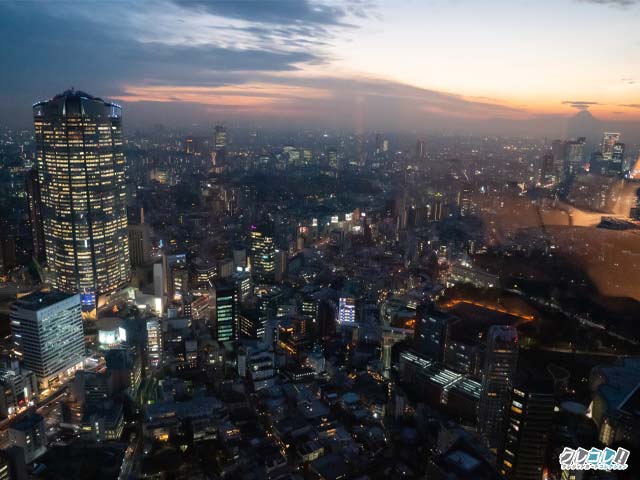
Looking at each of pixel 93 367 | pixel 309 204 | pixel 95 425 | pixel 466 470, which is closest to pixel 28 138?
pixel 93 367

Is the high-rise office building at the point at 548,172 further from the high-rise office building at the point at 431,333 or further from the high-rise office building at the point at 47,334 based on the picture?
the high-rise office building at the point at 47,334

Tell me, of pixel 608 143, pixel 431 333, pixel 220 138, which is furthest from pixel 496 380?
pixel 220 138

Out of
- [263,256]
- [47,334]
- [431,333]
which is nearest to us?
[47,334]

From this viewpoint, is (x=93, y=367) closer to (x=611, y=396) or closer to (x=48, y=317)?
(x=48, y=317)

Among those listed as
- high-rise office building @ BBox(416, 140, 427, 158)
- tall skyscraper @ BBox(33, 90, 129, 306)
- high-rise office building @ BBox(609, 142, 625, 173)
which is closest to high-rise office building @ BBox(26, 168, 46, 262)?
tall skyscraper @ BBox(33, 90, 129, 306)

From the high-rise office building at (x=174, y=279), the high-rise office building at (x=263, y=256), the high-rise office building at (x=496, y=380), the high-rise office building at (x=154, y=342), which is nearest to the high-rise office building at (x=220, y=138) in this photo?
the high-rise office building at (x=263, y=256)

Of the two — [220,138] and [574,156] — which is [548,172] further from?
[220,138]
